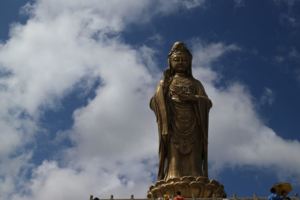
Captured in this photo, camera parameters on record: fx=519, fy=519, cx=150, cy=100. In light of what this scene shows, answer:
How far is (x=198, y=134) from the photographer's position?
19562 mm

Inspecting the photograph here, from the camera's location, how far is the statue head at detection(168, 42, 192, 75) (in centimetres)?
2058

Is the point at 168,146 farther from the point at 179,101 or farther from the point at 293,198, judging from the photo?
the point at 293,198

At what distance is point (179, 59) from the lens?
20.6 metres

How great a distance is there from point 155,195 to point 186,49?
6.24 metres

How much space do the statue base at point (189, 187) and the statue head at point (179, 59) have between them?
187 inches

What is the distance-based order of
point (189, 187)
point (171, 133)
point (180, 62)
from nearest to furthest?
point (189, 187), point (171, 133), point (180, 62)

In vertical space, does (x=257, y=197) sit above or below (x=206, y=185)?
below

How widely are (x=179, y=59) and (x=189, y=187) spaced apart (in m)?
5.48

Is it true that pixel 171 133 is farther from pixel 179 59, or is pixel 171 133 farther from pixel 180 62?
pixel 179 59

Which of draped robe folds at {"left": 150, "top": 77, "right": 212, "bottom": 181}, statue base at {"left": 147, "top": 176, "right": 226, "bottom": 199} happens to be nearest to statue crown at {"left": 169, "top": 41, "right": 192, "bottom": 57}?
draped robe folds at {"left": 150, "top": 77, "right": 212, "bottom": 181}

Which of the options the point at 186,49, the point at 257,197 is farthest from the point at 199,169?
the point at 257,197

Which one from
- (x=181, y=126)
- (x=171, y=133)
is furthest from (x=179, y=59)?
(x=171, y=133)

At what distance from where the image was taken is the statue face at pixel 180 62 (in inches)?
810

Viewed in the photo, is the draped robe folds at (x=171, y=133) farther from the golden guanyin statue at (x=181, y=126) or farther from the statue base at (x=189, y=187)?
the statue base at (x=189, y=187)
